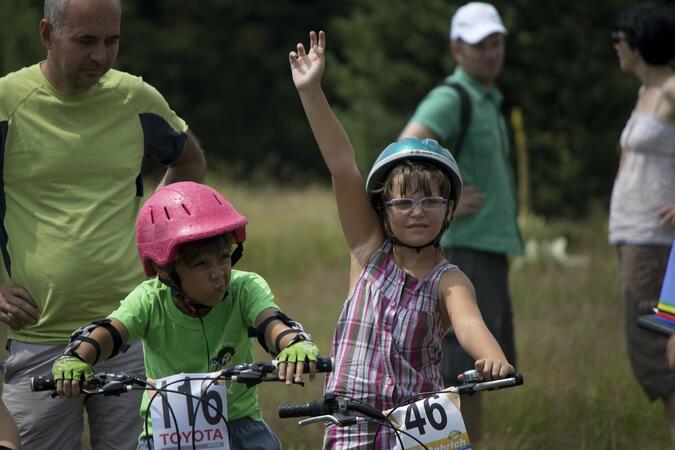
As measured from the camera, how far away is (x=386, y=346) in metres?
4.80

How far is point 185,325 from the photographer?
466 cm

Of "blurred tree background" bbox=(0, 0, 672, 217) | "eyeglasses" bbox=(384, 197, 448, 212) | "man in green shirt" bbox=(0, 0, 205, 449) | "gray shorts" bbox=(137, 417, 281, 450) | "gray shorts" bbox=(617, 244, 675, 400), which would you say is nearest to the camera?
"gray shorts" bbox=(137, 417, 281, 450)

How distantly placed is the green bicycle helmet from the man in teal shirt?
7.48 feet

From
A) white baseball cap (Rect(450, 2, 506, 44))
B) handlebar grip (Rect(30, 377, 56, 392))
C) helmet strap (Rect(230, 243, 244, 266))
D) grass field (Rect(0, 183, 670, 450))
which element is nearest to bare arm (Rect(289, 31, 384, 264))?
helmet strap (Rect(230, 243, 244, 266))

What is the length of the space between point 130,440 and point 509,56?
16.3m

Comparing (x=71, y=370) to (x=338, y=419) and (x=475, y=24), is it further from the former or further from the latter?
(x=475, y=24)

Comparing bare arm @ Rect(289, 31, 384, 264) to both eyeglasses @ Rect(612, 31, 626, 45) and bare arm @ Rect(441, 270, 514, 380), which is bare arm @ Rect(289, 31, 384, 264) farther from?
eyeglasses @ Rect(612, 31, 626, 45)

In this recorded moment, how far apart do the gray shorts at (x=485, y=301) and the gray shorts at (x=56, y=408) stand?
2387 millimetres

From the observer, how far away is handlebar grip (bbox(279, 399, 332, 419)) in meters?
4.04

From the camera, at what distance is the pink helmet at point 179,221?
4438 mm

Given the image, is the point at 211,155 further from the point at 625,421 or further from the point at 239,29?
the point at 625,421

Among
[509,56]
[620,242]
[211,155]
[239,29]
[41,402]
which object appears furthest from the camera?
[239,29]

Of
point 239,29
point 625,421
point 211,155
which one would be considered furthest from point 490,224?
point 239,29

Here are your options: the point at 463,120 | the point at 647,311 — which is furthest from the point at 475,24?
the point at 647,311
